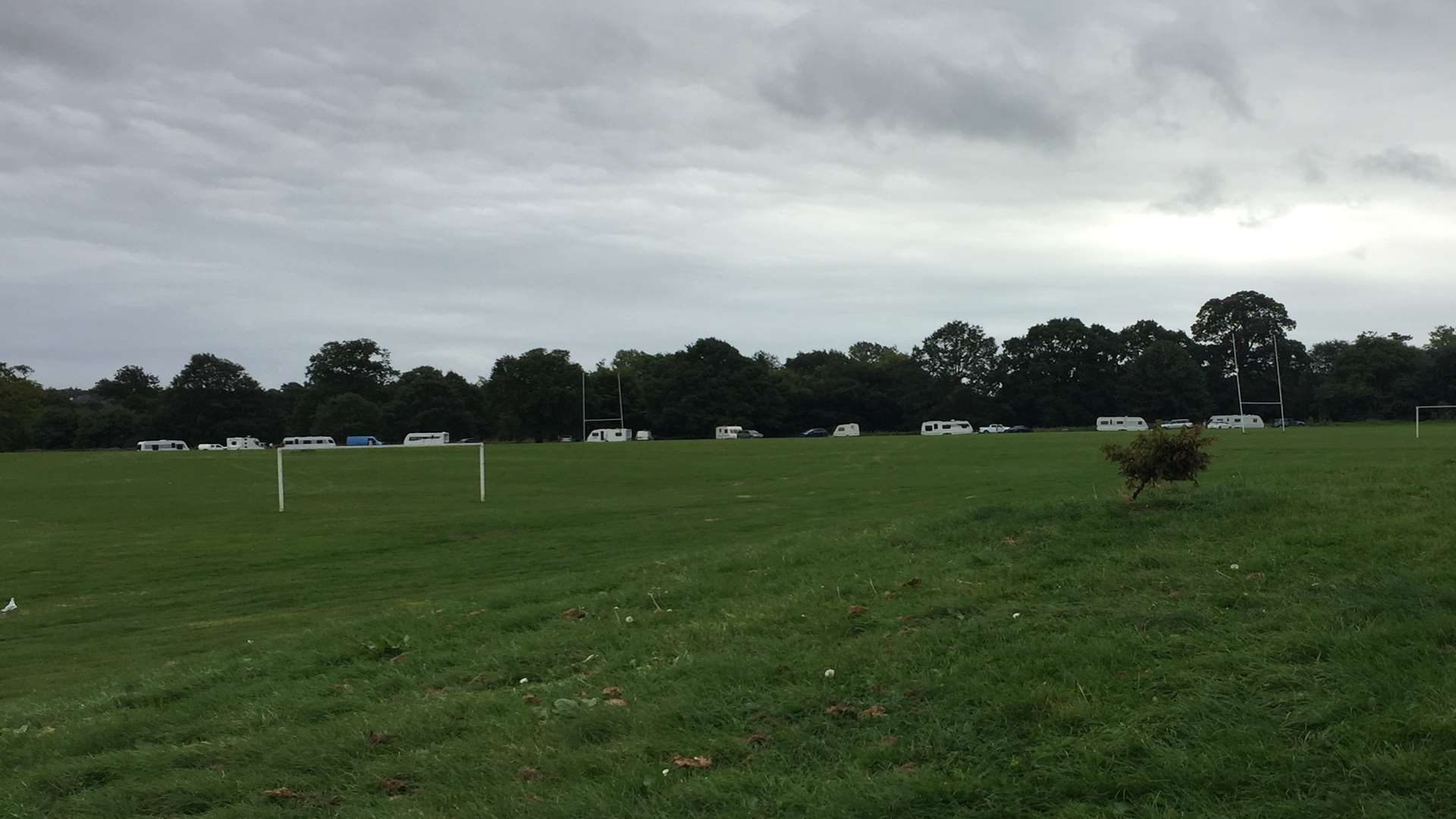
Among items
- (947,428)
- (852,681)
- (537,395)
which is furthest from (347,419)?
(852,681)

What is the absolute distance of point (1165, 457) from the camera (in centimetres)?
1256

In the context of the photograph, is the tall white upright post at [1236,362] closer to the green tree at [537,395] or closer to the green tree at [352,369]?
the green tree at [537,395]

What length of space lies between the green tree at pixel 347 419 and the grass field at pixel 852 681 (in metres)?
119

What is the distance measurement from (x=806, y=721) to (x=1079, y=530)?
5.76 metres

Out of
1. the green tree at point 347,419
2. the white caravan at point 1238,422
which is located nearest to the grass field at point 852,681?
the white caravan at point 1238,422

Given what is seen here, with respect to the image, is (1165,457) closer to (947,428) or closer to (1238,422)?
(947,428)

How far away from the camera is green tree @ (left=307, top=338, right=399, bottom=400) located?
15312cm

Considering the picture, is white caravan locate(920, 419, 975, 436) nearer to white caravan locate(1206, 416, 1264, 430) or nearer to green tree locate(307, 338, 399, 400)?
white caravan locate(1206, 416, 1264, 430)

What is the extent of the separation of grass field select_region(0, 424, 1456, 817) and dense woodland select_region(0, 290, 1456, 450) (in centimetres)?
11024

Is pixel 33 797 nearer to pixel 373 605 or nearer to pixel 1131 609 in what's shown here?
pixel 1131 609

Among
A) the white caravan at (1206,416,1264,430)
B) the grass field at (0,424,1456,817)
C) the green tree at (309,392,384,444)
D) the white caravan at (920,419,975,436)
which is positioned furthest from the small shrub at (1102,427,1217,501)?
the green tree at (309,392,384,444)

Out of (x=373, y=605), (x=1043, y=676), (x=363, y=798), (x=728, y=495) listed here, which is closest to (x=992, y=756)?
(x=1043, y=676)

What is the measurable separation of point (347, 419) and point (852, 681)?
133757 millimetres

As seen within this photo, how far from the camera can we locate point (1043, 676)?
686 centimetres
